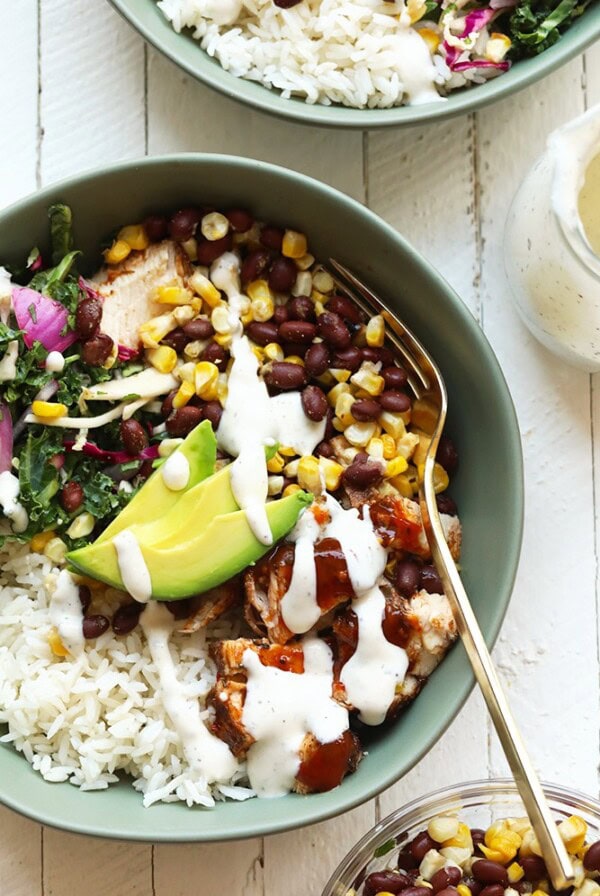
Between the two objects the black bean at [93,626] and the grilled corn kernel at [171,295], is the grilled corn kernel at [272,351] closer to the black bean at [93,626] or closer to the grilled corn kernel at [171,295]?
the grilled corn kernel at [171,295]

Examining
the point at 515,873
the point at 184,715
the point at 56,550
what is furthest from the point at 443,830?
the point at 56,550

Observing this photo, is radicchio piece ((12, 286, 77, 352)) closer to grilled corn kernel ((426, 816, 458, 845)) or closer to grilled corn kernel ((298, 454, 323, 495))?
grilled corn kernel ((298, 454, 323, 495))

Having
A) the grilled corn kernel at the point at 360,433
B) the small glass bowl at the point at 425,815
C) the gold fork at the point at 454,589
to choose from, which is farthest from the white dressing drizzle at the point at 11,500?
the small glass bowl at the point at 425,815

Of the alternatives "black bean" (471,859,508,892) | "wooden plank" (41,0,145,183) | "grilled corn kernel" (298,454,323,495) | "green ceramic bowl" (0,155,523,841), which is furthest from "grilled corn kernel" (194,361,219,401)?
"black bean" (471,859,508,892)

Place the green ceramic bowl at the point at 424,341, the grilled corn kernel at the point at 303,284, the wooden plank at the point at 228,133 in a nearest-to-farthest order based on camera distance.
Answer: the green ceramic bowl at the point at 424,341 < the grilled corn kernel at the point at 303,284 < the wooden plank at the point at 228,133

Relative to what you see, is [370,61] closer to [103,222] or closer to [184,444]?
[103,222]

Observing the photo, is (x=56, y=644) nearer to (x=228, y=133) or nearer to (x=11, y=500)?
(x=11, y=500)
